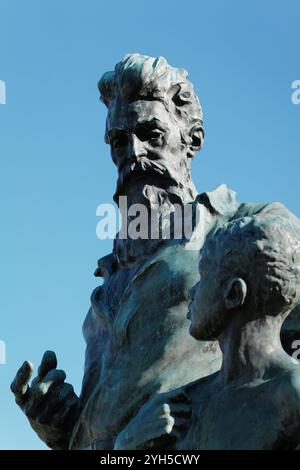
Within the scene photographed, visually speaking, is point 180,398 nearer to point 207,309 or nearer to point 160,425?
point 160,425

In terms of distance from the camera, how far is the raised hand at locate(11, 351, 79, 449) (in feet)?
31.4

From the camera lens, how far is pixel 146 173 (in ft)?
33.1

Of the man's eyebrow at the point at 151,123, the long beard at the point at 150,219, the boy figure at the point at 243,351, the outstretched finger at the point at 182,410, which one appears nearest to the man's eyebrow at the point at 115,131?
the man's eyebrow at the point at 151,123

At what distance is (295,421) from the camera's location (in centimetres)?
696

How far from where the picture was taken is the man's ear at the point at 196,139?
34.0 feet

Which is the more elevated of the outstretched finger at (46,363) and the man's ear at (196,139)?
the man's ear at (196,139)

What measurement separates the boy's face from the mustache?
2.66 meters

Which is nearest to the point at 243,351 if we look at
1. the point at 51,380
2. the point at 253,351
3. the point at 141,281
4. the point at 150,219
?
the point at 253,351

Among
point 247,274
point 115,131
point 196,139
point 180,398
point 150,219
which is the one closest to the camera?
point 247,274

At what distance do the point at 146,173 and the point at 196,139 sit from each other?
0.51 meters

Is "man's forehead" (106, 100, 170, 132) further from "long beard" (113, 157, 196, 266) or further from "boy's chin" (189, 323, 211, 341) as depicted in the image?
"boy's chin" (189, 323, 211, 341)

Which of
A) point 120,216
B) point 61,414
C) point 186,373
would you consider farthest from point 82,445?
point 120,216

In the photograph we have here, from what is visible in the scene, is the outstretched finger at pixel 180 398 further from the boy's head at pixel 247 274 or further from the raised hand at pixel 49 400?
the raised hand at pixel 49 400

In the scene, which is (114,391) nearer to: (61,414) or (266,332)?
(61,414)
